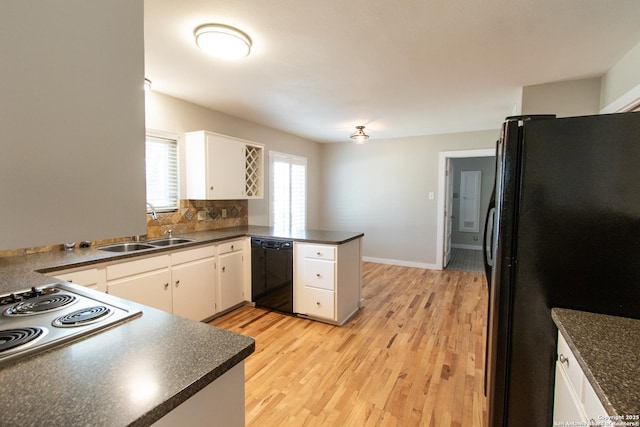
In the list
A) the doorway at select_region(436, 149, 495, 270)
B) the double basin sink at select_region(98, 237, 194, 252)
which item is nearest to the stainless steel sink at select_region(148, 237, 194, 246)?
the double basin sink at select_region(98, 237, 194, 252)

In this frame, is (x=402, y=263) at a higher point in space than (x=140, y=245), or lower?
lower

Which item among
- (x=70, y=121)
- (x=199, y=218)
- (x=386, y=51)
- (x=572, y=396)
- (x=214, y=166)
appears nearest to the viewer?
(x=70, y=121)

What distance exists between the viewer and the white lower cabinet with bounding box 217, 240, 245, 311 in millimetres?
3150

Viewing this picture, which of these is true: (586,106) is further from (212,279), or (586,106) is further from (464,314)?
(212,279)

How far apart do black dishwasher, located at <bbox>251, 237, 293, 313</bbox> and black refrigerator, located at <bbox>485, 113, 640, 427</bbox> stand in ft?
6.92

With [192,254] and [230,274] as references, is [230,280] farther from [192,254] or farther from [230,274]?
[192,254]

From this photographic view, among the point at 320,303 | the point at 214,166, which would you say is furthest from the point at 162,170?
the point at 320,303

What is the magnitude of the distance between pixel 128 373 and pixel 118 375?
22 millimetres

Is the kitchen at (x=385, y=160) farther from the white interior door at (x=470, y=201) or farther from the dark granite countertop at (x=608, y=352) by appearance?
the white interior door at (x=470, y=201)

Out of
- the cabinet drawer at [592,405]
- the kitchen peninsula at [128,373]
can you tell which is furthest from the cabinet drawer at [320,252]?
the cabinet drawer at [592,405]

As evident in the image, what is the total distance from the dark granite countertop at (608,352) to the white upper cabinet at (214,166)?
10.5 feet

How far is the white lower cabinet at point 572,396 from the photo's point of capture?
90 centimetres

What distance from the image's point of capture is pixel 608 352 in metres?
Result: 0.96

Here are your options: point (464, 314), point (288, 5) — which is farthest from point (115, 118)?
point (464, 314)
